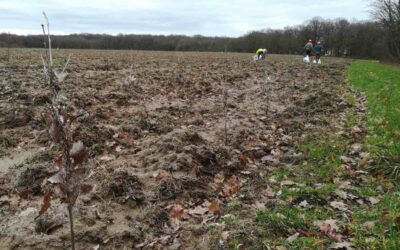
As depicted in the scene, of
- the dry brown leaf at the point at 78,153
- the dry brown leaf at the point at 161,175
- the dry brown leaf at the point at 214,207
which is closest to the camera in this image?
the dry brown leaf at the point at 78,153

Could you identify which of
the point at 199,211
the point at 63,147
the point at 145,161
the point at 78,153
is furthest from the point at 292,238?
the point at 145,161

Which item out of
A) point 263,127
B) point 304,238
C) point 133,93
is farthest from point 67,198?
point 133,93

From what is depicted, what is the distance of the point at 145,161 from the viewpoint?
6500mm

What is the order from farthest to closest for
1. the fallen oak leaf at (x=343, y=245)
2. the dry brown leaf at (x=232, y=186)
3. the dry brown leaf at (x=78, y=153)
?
Answer: the dry brown leaf at (x=232, y=186) → the fallen oak leaf at (x=343, y=245) → the dry brown leaf at (x=78, y=153)

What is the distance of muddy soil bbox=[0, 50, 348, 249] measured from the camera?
450 centimetres

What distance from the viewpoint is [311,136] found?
26.2ft

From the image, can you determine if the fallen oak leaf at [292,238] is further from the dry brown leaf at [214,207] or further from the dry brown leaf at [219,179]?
the dry brown leaf at [219,179]

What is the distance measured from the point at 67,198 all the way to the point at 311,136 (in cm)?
567

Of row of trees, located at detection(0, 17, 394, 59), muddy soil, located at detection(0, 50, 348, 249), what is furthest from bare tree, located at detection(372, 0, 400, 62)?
muddy soil, located at detection(0, 50, 348, 249)

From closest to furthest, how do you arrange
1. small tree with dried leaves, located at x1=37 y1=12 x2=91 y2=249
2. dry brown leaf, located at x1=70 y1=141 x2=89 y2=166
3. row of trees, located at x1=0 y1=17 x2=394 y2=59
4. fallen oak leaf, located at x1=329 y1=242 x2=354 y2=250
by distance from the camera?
small tree with dried leaves, located at x1=37 y1=12 x2=91 y2=249, dry brown leaf, located at x1=70 y1=141 x2=89 y2=166, fallen oak leaf, located at x1=329 y1=242 x2=354 y2=250, row of trees, located at x1=0 y1=17 x2=394 y2=59

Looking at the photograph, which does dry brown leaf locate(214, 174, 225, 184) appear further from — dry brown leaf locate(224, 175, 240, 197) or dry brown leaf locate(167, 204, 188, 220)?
dry brown leaf locate(167, 204, 188, 220)

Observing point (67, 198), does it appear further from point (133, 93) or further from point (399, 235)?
point (133, 93)

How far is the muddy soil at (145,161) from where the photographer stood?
450 cm

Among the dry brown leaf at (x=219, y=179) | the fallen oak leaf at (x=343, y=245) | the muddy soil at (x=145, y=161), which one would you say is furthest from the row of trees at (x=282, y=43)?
the fallen oak leaf at (x=343, y=245)
